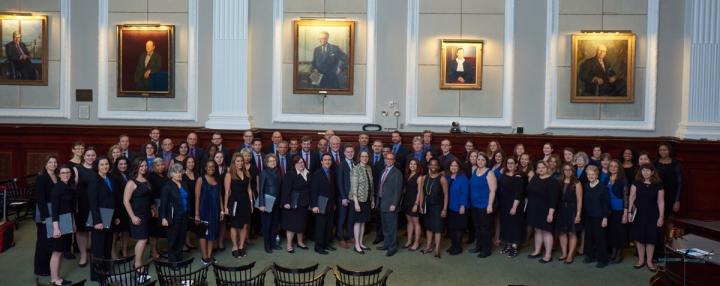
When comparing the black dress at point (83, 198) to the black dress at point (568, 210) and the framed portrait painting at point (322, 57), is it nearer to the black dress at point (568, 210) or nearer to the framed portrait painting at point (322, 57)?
the framed portrait painting at point (322, 57)

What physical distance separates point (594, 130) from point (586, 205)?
408 cm

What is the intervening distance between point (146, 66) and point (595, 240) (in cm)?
1005

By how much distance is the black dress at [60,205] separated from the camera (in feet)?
31.1

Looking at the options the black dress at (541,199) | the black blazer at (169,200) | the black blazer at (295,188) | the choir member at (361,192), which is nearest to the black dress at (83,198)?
the black blazer at (169,200)

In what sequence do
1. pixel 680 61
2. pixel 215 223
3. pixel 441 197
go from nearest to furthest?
pixel 215 223 < pixel 441 197 < pixel 680 61

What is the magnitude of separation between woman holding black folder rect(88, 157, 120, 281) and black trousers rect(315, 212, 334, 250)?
336cm

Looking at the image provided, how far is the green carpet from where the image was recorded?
10352 millimetres

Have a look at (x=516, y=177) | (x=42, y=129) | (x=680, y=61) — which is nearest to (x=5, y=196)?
(x=42, y=129)

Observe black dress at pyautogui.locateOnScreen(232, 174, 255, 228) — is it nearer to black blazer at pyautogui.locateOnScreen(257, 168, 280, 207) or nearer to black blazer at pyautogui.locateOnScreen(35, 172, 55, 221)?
black blazer at pyautogui.locateOnScreen(257, 168, 280, 207)

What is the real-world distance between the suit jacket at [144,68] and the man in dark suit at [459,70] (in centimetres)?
639

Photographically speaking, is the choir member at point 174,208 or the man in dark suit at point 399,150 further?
the man in dark suit at point 399,150

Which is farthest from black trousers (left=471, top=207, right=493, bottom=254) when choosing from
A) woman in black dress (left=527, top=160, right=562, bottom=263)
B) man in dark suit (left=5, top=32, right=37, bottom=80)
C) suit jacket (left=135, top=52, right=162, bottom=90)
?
man in dark suit (left=5, top=32, right=37, bottom=80)

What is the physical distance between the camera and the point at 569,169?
1129cm

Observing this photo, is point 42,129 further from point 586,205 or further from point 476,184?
point 586,205
